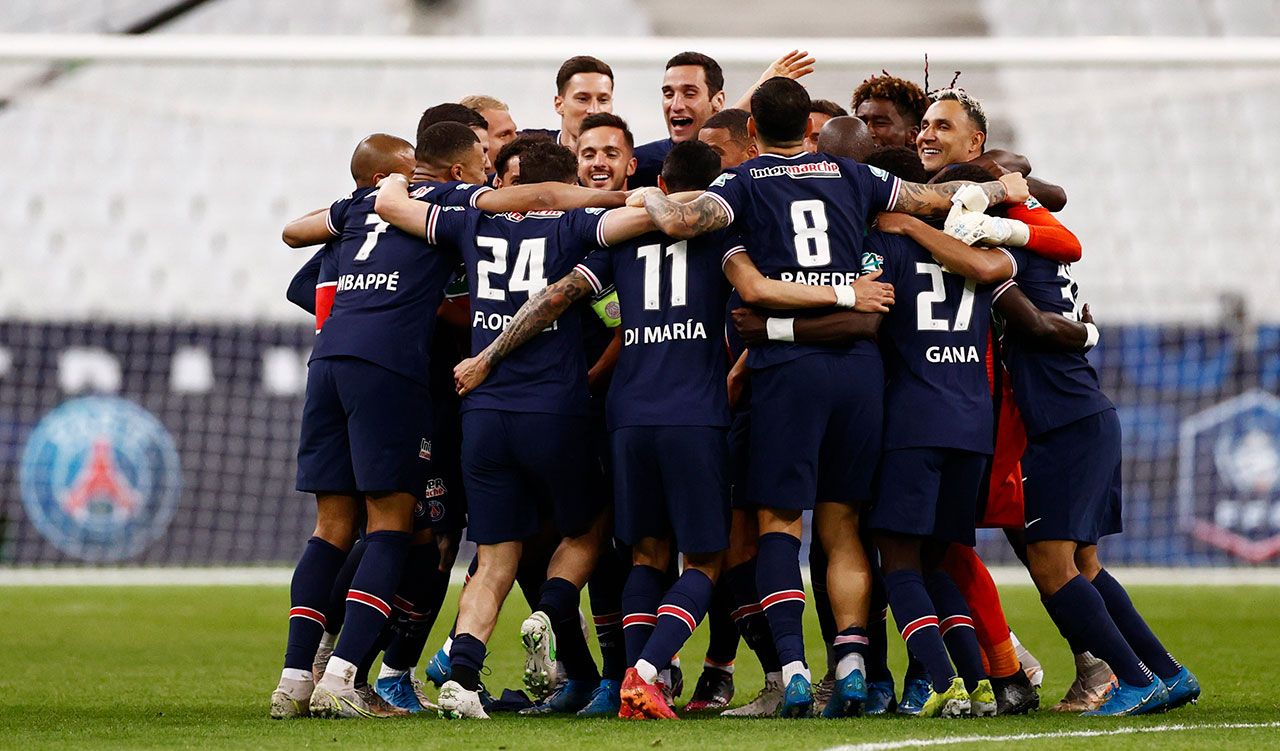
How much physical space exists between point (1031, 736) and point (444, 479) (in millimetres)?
2573

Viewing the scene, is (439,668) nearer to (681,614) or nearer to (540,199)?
(681,614)

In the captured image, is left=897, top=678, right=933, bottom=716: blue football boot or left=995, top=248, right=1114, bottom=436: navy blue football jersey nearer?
left=897, top=678, right=933, bottom=716: blue football boot

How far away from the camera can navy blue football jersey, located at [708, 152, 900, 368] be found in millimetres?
5656

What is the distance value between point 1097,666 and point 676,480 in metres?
1.81

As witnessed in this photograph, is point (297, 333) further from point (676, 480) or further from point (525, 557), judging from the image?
point (676, 480)

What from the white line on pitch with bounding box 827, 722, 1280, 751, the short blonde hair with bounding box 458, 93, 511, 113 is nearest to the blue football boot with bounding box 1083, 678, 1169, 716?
the white line on pitch with bounding box 827, 722, 1280, 751

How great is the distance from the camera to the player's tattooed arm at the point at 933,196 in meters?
5.79

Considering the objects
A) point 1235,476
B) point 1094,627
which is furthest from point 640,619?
point 1235,476

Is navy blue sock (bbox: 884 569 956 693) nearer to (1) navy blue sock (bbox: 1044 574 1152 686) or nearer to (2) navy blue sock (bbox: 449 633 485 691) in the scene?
(1) navy blue sock (bbox: 1044 574 1152 686)

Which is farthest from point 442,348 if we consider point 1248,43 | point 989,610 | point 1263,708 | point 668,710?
point 1248,43

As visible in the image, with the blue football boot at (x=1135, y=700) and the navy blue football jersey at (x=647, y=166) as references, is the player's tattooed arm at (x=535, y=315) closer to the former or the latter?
the navy blue football jersey at (x=647, y=166)

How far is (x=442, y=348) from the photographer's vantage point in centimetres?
644

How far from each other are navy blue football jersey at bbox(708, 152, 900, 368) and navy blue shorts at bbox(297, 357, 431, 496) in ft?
4.22

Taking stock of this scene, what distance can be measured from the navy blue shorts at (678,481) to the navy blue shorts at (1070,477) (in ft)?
3.73
